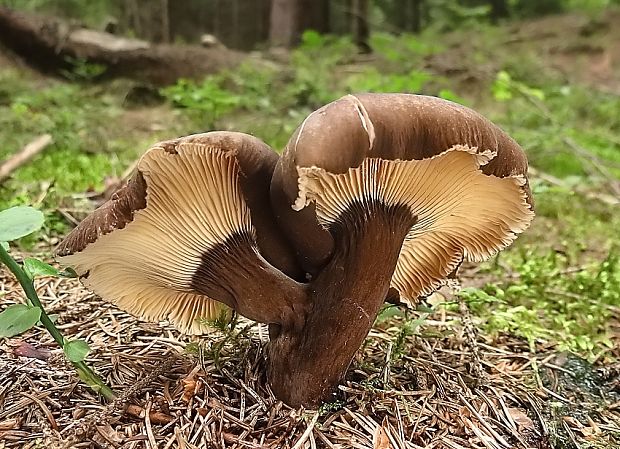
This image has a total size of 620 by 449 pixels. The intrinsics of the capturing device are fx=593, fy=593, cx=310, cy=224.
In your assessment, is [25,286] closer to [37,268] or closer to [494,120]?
[37,268]

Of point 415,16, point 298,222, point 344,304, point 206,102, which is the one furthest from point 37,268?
point 415,16

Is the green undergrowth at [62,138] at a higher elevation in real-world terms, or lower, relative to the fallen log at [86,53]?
lower

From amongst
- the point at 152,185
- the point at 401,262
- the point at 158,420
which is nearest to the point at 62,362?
the point at 158,420

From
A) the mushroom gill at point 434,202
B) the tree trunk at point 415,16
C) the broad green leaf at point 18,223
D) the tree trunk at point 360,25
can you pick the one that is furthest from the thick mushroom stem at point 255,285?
the tree trunk at point 415,16

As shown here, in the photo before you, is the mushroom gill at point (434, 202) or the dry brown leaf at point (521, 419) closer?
the mushroom gill at point (434, 202)

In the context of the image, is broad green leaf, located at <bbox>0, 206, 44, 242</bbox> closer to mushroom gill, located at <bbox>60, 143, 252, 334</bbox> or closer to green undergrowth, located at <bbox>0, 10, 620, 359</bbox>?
mushroom gill, located at <bbox>60, 143, 252, 334</bbox>

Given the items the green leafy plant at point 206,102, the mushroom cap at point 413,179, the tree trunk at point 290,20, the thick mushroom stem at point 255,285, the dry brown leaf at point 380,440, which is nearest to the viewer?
the mushroom cap at point 413,179

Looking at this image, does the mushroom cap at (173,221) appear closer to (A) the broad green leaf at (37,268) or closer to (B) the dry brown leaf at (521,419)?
(A) the broad green leaf at (37,268)
